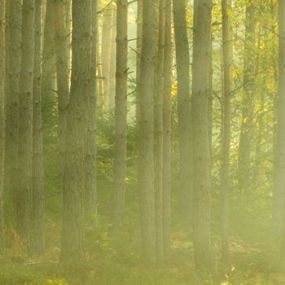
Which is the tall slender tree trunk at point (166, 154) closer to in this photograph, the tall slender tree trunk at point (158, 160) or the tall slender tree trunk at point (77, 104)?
the tall slender tree trunk at point (158, 160)

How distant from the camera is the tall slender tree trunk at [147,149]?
11.1 m

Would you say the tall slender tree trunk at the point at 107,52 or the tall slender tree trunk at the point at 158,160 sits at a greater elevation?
the tall slender tree trunk at the point at 107,52

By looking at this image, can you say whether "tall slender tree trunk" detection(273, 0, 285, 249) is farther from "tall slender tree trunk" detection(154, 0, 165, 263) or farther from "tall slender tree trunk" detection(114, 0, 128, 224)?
"tall slender tree trunk" detection(114, 0, 128, 224)

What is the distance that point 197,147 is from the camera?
425 inches

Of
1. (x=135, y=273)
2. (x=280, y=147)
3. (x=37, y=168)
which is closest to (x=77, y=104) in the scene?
(x=135, y=273)

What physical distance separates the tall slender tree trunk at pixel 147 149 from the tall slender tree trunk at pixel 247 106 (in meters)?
6.13

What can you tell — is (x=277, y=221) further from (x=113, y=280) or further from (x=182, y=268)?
(x=113, y=280)

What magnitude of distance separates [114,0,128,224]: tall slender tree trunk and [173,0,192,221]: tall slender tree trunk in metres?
1.95

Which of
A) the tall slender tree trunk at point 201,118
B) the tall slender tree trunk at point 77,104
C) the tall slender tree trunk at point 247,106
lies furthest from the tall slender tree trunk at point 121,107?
the tall slender tree trunk at point 247,106

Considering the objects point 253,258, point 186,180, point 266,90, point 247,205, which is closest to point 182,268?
point 253,258

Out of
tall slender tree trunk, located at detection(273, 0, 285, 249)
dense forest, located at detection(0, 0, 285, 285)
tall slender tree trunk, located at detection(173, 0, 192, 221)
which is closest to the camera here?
dense forest, located at detection(0, 0, 285, 285)

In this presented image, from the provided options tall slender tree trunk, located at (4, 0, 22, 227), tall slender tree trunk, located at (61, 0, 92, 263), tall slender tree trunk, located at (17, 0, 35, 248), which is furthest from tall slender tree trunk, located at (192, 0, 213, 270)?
tall slender tree trunk, located at (4, 0, 22, 227)

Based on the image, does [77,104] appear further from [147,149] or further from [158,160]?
[158,160]

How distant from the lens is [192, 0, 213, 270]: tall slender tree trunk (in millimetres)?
10680
